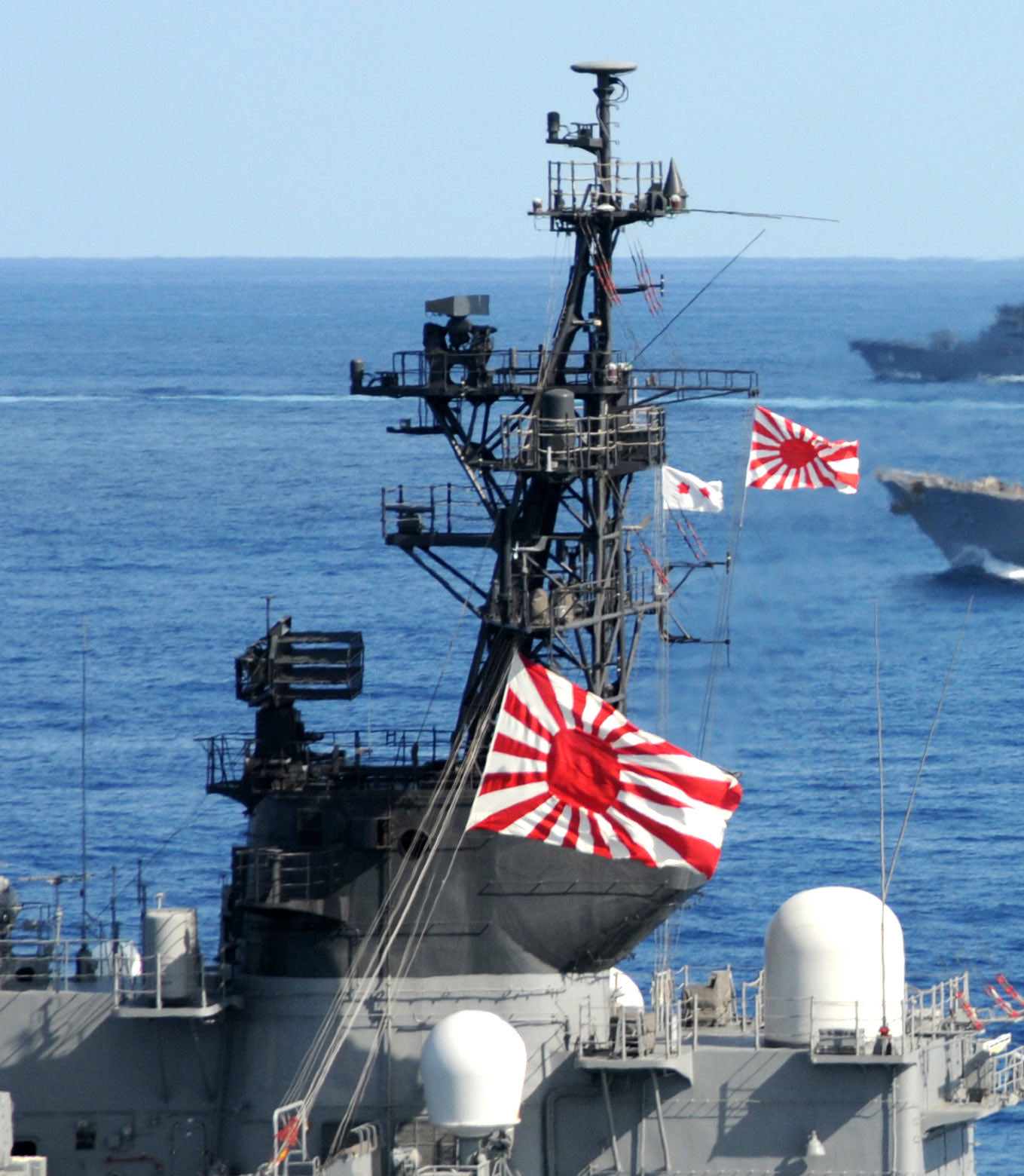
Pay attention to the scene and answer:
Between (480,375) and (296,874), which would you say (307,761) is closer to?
(296,874)

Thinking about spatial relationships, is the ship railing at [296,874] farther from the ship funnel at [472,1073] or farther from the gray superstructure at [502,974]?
the ship funnel at [472,1073]

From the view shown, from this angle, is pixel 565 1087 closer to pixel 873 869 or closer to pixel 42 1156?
pixel 42 1156

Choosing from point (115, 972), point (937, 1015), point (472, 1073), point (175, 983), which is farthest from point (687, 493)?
point (115, 972)

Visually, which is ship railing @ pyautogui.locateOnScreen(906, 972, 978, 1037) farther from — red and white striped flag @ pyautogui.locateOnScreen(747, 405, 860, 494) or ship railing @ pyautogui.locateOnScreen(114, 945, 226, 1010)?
ship railing @ pyautogui.locateOnScreen(114, 945, 226, 1010)

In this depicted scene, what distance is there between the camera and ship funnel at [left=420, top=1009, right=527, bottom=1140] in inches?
1212

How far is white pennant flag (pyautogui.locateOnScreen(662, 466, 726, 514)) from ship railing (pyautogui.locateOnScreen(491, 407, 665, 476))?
8.47ft

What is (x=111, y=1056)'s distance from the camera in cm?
3391

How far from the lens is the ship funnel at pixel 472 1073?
30.8 metres

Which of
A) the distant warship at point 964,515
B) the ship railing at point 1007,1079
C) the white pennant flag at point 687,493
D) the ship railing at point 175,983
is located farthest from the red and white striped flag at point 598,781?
the distant warship at point 964,515

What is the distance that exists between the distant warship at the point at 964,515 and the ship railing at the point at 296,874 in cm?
12435

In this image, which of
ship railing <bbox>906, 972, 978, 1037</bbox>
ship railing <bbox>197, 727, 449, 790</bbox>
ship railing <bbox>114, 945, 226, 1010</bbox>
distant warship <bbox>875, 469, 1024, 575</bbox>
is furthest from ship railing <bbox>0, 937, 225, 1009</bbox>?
distant warship <bbox>875, 469, 1024, 575</bbox>

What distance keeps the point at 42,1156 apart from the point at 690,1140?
29.9 feet

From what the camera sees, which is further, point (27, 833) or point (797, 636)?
point (797, 636)

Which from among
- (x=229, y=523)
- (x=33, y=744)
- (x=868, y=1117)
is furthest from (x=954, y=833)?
(x=229, y=523)
